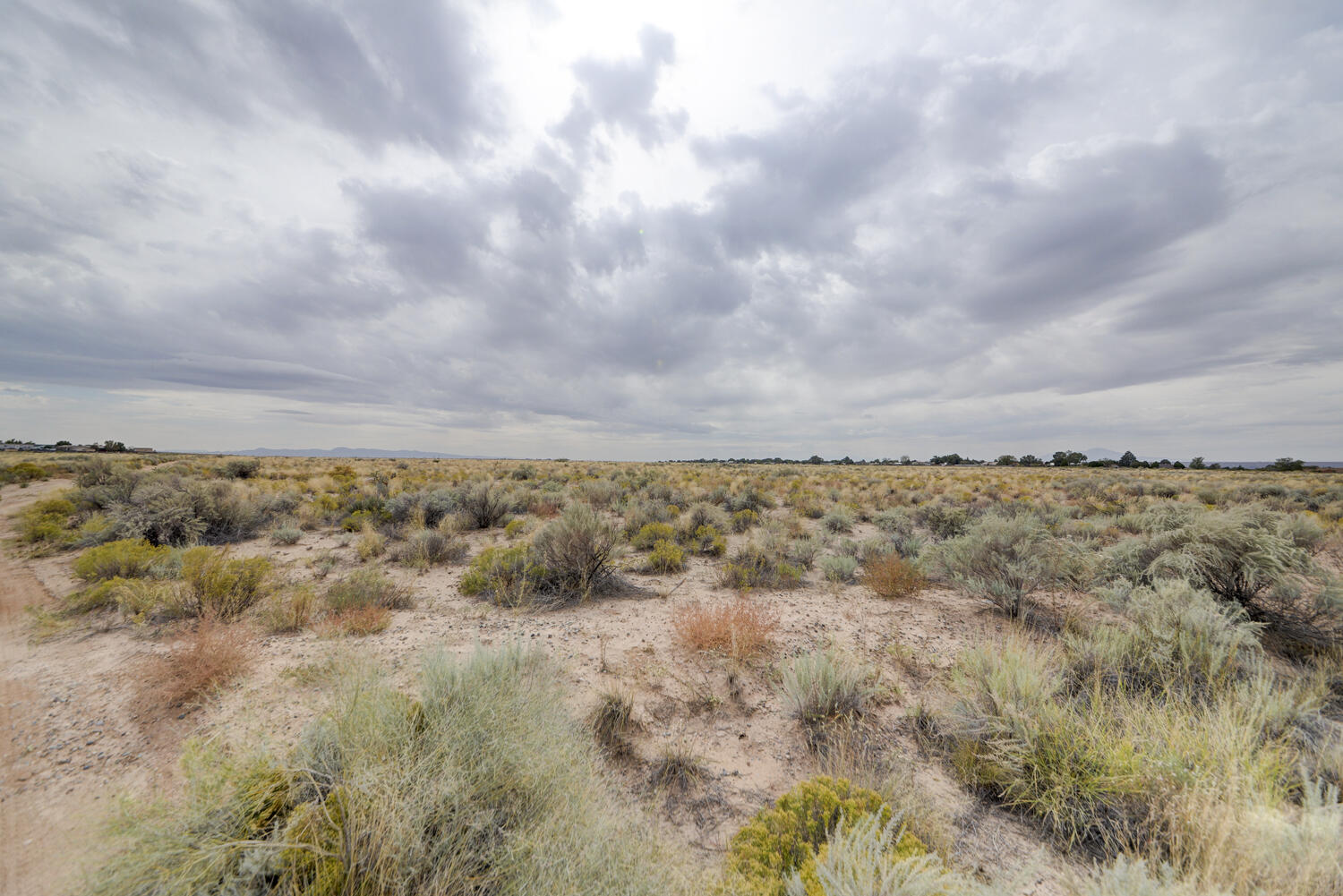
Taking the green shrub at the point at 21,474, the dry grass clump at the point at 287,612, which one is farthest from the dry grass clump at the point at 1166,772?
the green shrub at the point at 21,474

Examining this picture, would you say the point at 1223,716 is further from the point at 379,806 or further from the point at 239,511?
the point at 239,511

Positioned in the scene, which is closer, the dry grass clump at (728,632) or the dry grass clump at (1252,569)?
the dry grass clump at (728,632)

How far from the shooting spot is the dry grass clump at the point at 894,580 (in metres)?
6.68

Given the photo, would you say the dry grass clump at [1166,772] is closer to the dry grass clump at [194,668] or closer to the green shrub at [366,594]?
the dry grass clump at [194,668]

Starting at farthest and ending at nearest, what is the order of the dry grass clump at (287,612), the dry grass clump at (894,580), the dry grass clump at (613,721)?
the dry grass clump at (894,580) < the dry grass clump at (287,612) < the dry grass clump at (613,721)

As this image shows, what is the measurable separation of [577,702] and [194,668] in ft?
10.8

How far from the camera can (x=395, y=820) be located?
1.85m

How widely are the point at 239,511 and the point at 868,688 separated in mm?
13091

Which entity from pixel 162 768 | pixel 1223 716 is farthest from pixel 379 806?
pixel 1223 716

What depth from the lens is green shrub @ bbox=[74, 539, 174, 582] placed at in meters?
6.02

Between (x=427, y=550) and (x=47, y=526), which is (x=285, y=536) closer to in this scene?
(x=427, y=550)

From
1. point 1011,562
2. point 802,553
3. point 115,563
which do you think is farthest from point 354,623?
point 1011,562

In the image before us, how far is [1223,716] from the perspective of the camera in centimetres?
283

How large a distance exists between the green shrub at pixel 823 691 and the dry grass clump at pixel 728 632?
792mm
